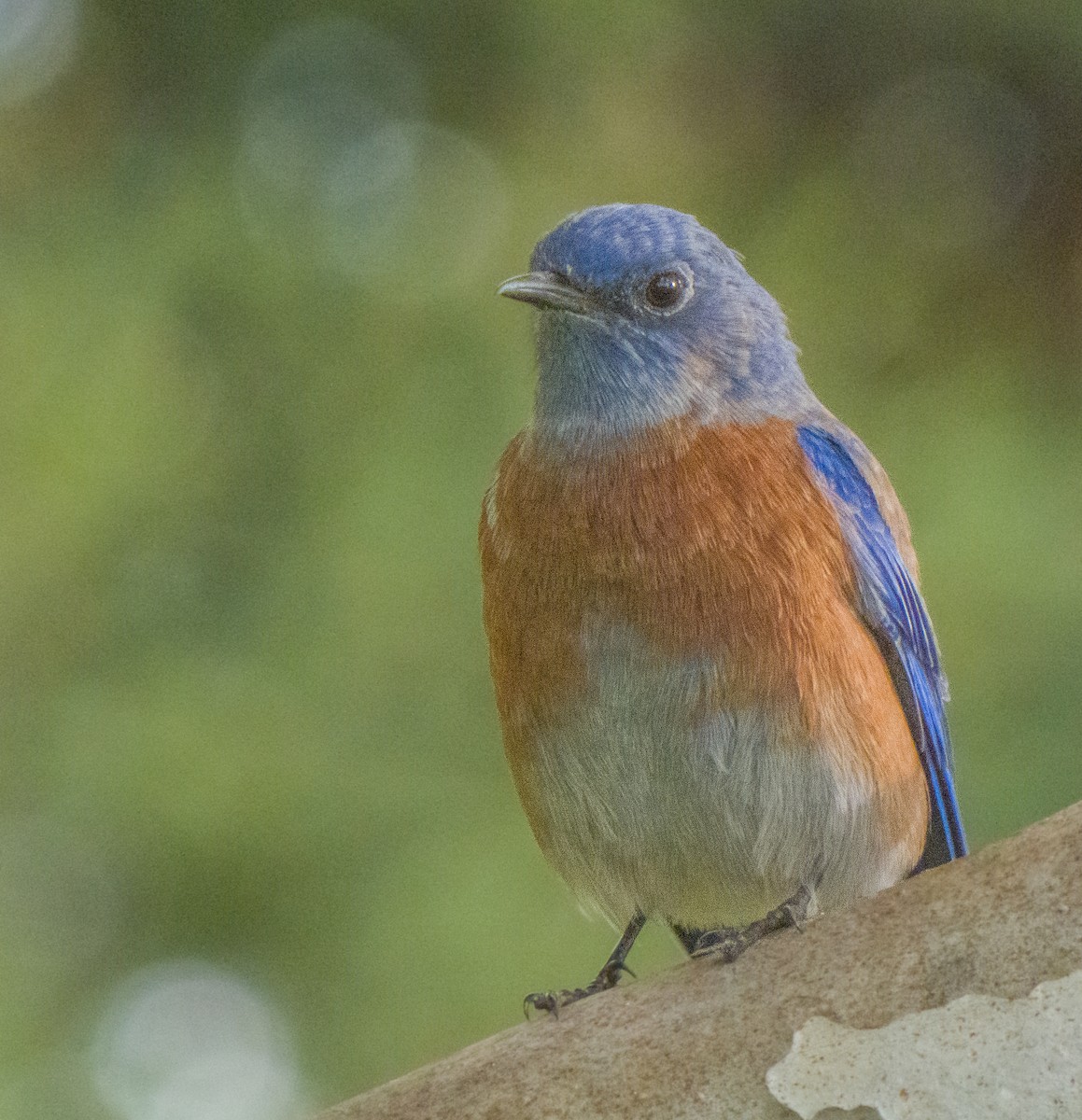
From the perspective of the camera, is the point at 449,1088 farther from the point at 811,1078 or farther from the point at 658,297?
the point at 658,297

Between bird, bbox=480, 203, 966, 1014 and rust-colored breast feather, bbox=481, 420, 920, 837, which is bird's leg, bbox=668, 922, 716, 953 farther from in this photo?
rust-colored breast feather, bbox=481, 420, 920, 837

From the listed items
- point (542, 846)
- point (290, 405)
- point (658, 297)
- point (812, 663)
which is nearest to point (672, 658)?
point (812, 663)

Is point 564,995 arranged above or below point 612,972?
below

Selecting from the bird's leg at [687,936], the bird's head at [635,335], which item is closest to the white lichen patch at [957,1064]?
the bird's head at [635,335]

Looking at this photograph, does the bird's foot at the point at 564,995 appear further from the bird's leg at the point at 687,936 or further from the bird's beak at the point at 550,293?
the bird's beak at the point at 550,293

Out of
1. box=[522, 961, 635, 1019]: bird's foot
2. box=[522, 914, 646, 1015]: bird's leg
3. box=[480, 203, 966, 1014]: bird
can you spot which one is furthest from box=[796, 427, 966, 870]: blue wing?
box=[522, 961, 635, 1019]: bird's foot

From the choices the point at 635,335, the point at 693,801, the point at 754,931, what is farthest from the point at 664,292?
the point at 754,931

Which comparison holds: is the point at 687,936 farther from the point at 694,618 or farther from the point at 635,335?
the point at 635,335
